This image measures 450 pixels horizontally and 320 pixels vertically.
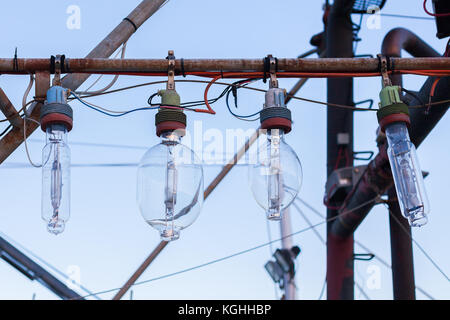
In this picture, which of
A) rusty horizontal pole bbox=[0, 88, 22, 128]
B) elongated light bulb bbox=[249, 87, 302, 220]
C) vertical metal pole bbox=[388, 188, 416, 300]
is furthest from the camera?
vertical metal pole bbox=[388, 188, 416, 300]

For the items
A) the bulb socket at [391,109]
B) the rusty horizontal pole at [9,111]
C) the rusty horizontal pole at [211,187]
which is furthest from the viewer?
the rusty horizontal pole at [211,187]

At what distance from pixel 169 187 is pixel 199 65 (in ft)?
2.59

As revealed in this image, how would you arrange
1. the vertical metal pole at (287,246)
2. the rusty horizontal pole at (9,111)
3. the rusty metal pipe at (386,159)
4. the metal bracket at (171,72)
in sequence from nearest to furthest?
1. the metal bracket at (171,72)
2. the rusty horizontal pole at (9,111)
3. the rusty metal pipe at (386,159)
4. the vertical metal pole at (287,246)

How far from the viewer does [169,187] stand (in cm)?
332

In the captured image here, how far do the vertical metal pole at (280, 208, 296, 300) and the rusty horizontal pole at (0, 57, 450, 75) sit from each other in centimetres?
846

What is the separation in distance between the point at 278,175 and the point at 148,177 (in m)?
0.63

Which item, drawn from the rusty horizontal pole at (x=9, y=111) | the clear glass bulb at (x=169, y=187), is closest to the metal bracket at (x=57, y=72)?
the rusty horizontal pole at (x=9, y=111)

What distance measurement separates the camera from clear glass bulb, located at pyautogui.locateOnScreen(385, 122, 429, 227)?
11.1ft

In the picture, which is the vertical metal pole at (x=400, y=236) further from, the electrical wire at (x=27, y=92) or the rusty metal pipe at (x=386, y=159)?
the electrical wire at (x=27, y=92)

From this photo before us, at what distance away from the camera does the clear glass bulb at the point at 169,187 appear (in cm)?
331

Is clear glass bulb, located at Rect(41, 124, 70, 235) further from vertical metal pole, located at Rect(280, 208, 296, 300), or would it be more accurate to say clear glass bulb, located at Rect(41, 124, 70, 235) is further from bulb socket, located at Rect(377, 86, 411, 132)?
vertical metal pole, located at Rect(280, 208, 296, 300)

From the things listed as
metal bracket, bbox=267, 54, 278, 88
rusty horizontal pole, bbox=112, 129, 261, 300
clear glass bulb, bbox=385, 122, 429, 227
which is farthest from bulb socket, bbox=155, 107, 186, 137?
rusty horizontal pole, bbox=112, 129, 261, 300

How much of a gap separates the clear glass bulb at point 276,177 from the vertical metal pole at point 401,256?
5.16 metres
